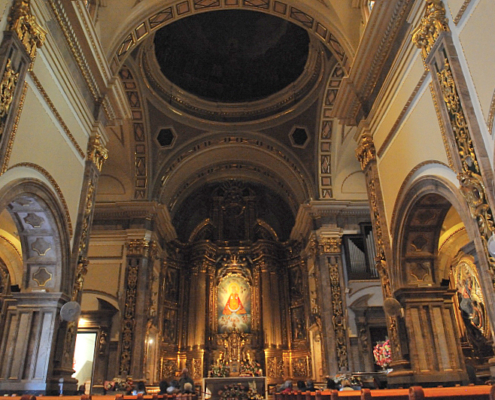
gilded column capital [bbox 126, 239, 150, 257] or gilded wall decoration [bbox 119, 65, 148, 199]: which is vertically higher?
gilded wall decoration [bbox 119, 65, 148, 199]

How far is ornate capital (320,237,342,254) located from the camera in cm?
1471

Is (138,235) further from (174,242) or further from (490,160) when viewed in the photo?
(490,160)

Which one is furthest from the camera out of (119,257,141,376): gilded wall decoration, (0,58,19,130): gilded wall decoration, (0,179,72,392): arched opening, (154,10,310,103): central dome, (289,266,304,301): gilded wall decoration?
(289,266,304,301): gilded wall decoration

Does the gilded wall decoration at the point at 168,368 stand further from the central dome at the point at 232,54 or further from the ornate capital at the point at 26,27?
the ornate capital at the point at 26,27

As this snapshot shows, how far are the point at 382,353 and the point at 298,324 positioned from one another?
5.25m

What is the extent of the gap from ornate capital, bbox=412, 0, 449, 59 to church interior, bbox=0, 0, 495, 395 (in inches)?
1.5

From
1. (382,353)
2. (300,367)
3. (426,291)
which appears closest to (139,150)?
(300,367)

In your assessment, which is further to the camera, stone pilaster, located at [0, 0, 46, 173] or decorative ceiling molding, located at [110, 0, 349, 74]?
decorative ceiling molding, located at [110, 0, 349, 74]

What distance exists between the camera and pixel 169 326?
17.2m

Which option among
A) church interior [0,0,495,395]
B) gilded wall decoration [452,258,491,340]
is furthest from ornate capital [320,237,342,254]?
gilded wall decoration [452,258,491,340]

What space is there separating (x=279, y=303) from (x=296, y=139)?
7016 mm

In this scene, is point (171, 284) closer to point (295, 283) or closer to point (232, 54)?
point (295, 283)

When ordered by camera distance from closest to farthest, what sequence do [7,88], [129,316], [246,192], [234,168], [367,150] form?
[7,88], [367,150], [129,316], [234,168], [246,192]

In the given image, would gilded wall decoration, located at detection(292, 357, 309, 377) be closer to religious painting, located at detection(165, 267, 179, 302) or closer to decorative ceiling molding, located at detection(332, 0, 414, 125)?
religious painting, located at detection(165, 267, 179, 302)
